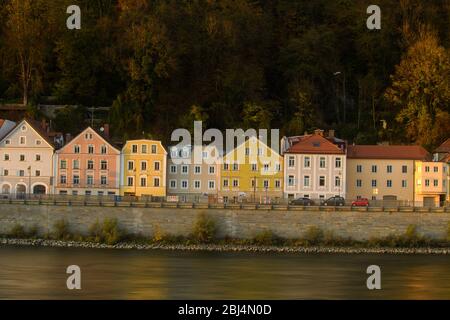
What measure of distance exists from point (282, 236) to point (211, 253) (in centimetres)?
475

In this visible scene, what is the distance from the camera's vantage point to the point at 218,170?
71688mm

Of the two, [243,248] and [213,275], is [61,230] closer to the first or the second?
[243,248]

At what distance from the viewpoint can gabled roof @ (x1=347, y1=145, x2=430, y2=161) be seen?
71500 mm

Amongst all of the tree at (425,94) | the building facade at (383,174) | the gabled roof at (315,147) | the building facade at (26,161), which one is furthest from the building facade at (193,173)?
the tree at (425,94)

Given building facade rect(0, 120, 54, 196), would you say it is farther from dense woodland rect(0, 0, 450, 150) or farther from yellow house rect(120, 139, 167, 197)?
dense woodland rect(0, 0, 450, 150)

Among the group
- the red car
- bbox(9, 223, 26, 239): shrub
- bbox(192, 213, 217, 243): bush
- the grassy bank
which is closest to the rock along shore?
the grassy bank

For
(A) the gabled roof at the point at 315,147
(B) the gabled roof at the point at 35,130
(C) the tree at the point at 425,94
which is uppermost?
(C) the tree at the point at 425,94

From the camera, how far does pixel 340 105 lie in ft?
279

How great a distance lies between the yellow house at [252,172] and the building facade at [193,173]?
1.70ft

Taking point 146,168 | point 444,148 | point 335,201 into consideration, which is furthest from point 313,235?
point 444,148

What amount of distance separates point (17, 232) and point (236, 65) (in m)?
23.2

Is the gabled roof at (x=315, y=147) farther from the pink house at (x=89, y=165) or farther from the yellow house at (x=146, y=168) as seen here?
the pink house at (x=89, y=165)

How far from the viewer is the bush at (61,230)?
62.8 meters

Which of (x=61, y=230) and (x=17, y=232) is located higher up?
(x=61, y=230)
